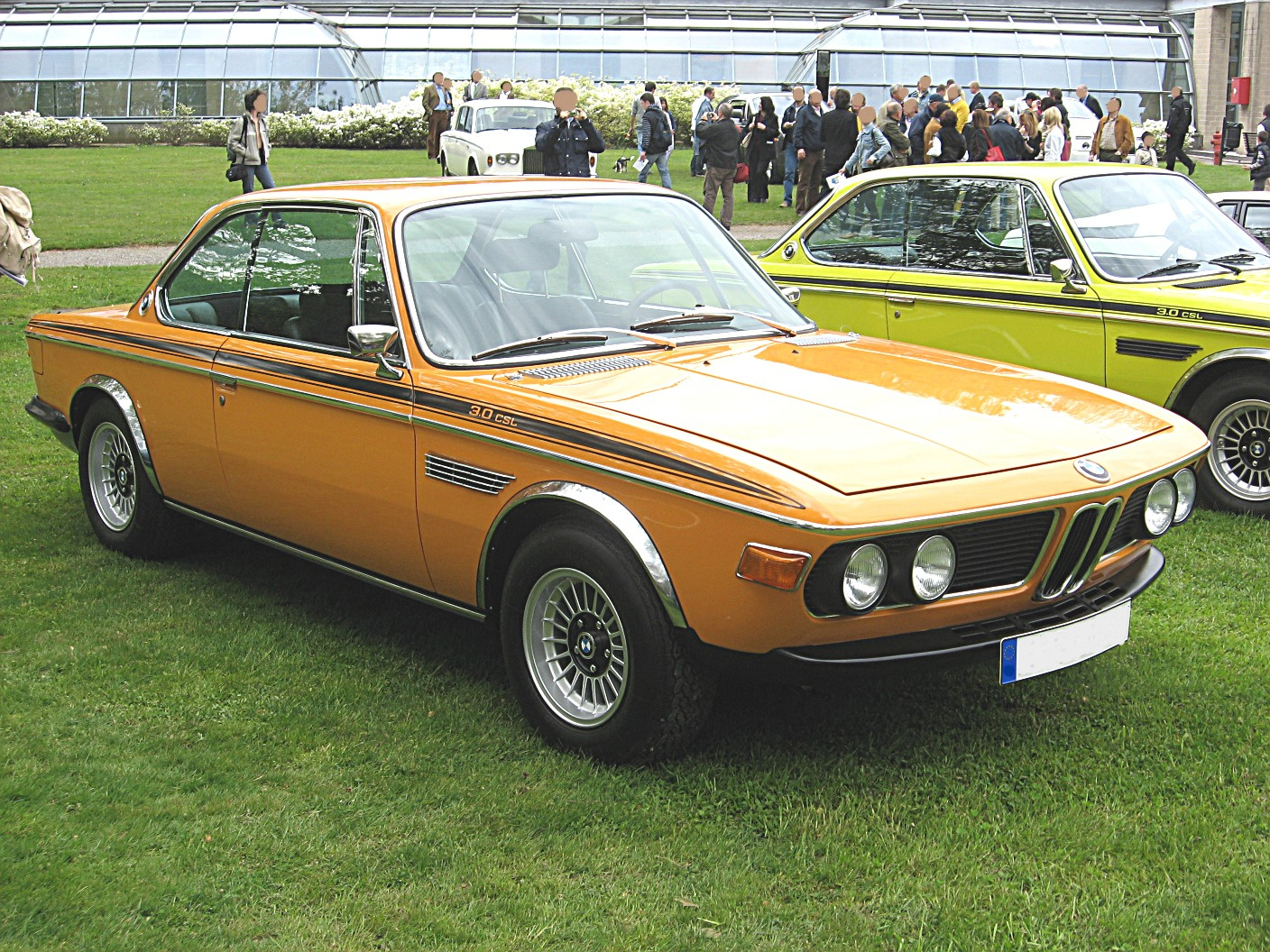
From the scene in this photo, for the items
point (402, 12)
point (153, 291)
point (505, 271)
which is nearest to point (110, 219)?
point (153, 291)

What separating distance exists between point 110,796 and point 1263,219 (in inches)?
338

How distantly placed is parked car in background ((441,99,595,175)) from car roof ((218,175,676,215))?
18653mm

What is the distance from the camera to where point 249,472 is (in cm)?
543

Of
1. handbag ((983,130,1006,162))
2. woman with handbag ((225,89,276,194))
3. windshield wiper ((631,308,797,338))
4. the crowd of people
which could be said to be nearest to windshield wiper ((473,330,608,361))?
windshield wiper ((631,308,797,338))

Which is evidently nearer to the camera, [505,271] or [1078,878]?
[1078,878]

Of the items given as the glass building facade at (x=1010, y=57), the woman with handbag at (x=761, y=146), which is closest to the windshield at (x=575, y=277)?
the woman with handbag at (x=761, y=146)

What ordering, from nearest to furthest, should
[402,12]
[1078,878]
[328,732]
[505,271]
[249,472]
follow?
[1078,878], [328,732], [505,271], [249,472], [402,12]

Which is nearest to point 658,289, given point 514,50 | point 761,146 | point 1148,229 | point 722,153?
point 1148,229

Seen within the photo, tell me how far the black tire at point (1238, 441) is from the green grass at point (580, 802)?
4.92 feet

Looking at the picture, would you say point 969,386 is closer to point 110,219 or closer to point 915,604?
point 915,604

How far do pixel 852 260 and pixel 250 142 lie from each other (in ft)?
33.2

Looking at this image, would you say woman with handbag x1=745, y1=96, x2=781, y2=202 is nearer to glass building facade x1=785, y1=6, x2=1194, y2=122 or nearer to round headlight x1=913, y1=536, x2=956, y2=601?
glass building facade x1=785, y1=6, x2=1194, y2=122

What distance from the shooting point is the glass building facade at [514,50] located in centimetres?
3888

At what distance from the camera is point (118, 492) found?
645 centimetres
